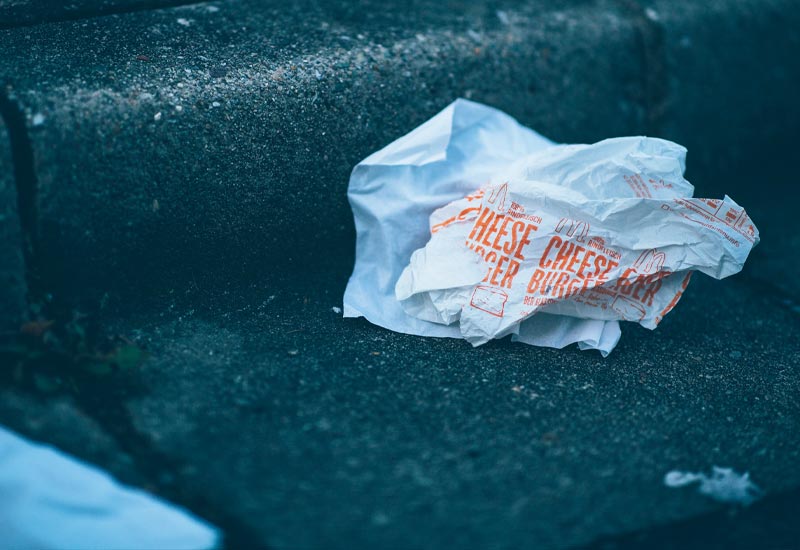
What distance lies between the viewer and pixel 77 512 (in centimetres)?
109

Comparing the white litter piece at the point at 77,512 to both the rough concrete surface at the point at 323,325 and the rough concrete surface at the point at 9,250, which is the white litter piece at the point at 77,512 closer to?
the rough concrete surface at the point at 323,325

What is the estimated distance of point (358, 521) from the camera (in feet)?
3.59

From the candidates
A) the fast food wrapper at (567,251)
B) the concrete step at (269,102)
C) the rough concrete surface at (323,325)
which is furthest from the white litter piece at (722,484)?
the concrete step at (269,102)

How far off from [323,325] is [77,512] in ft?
2.08

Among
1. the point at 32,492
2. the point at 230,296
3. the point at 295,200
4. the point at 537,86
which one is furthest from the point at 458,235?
the point at 32,492

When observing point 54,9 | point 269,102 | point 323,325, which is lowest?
point 323,325

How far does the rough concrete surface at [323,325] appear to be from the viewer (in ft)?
3.80

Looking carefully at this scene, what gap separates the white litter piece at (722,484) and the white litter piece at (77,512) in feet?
2.50

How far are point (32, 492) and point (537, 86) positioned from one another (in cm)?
157

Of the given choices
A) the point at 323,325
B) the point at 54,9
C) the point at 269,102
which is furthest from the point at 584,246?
the point at 54,9

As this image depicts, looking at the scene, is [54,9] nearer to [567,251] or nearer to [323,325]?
[323,325]

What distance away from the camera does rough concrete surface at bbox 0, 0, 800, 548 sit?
3.80ft

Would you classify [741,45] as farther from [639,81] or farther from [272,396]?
[272,396]

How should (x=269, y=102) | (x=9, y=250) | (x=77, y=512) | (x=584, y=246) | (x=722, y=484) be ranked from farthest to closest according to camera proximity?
(x=269, y=102) → (x=584, y=246) → (x=9, y=250) → (x=722, y=484) → (x=77, y=512)
